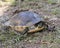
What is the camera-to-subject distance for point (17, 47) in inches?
167

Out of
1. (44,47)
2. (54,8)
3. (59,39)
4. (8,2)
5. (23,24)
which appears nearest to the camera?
(44,47)

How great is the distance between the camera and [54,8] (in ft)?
23.5

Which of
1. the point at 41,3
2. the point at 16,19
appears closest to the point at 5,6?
the point at 41,3

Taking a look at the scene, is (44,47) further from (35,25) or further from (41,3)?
(41,3)

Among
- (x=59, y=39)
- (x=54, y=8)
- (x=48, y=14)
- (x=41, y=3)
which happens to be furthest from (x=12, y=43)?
(x=41, y=3)

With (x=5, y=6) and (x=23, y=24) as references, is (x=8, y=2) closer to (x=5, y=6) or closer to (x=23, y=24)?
(x=5, y=6)

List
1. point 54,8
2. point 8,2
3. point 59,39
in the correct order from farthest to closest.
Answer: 1. point 8,2
2. point 54,8
3. point 59,39

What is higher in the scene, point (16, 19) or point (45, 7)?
point (16, 19)

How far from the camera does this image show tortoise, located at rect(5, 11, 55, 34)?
4.74 metres

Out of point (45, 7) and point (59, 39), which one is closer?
point (59, 39)

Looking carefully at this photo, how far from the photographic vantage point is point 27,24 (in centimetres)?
479

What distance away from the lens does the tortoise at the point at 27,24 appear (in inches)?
187

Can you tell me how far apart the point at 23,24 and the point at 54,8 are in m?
2.60

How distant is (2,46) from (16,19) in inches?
34.6
